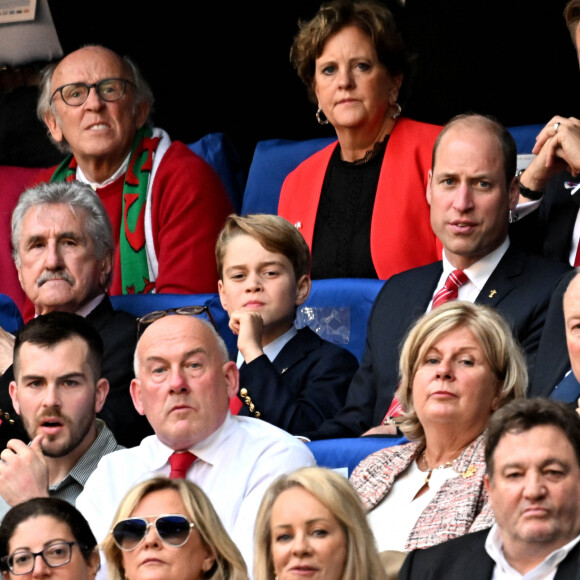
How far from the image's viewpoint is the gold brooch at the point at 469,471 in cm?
388

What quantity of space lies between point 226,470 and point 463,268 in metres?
0.98

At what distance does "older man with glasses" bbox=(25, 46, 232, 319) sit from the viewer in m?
5.78

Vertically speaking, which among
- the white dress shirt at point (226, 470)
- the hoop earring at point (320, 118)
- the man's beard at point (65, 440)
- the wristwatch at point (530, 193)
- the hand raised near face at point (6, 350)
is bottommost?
the white dress shirt at point (226, 470)

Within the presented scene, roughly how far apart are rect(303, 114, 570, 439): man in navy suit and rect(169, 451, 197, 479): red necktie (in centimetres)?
39

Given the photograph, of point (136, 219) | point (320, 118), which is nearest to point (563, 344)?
point (320, 118)

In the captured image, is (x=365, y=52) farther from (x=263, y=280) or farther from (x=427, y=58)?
(x=263, y=280)

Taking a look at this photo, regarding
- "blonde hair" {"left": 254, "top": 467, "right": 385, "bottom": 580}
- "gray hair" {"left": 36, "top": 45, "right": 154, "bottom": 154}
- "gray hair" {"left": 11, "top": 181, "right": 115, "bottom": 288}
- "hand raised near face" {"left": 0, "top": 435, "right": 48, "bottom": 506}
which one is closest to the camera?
"blonde hair" {"left": 254, "top": 467, "right": 385, "bottom": 580}

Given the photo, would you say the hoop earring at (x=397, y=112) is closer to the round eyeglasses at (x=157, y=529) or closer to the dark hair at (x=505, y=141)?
the dark hair at (x=505, y=141)

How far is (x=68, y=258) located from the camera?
17.3ft

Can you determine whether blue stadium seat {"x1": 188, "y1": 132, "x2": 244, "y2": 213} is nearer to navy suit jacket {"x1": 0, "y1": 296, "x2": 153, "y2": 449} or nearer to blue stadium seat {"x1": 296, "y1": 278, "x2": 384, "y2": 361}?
blue stadium seat {"x1": 296, "y1": 278, "x2": 384, "y2": 361}

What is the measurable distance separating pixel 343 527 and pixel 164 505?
438mm

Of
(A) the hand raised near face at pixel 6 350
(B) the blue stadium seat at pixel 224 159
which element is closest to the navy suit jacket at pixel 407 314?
(A) the hand raised near face at pixel 6 350

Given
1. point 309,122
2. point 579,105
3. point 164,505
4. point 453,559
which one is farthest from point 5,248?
point 453,559

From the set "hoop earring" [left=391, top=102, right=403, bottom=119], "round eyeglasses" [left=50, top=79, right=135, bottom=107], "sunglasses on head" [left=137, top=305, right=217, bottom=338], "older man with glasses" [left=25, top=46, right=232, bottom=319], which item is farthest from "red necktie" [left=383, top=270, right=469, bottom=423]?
"round eyeglasses" [left=50, top=79, right=135, bottom=107]
